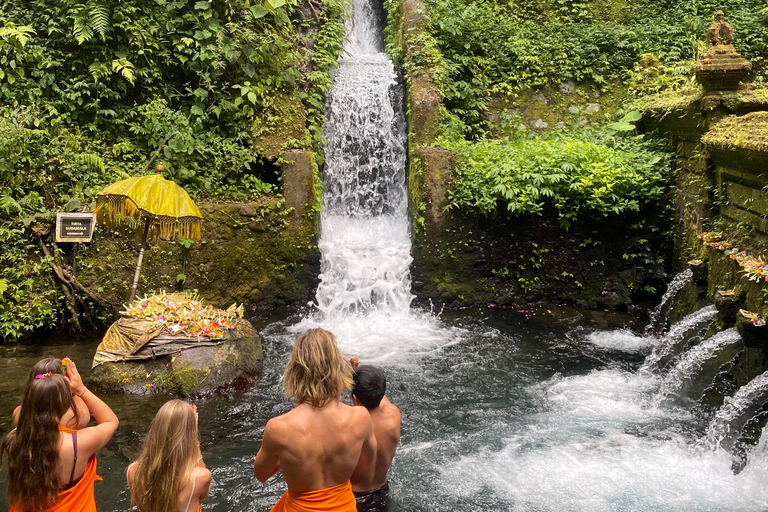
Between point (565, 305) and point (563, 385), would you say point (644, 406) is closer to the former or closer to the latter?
point (563, 385)

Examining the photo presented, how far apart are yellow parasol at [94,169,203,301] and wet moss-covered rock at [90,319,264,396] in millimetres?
1406

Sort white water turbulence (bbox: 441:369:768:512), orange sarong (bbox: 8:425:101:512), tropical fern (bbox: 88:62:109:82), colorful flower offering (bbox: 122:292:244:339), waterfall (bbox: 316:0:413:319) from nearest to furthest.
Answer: orange sarong (bbox: 8:425:101:512) → white water turbulence (bbox: 441:369:768:512) → colorful flower offering (bbox: 122:292:244:339) → tropical fern (bbox: 88:62:109:82) → waterfall (bbox: 316:0:413:319)

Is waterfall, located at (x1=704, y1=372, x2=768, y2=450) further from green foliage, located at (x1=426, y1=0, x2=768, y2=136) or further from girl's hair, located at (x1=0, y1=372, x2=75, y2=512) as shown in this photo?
green foliage, located at (x1=426, y1=0, x2=768, y2=136)

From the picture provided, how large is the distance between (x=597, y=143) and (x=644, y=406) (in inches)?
209

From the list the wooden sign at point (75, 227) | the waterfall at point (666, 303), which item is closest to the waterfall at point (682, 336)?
the waterfall at point (666, 303)

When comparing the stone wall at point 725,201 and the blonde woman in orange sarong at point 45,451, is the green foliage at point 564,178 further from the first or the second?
the blonde woman in orange sarong at point 45,451

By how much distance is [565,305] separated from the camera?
9938 mm

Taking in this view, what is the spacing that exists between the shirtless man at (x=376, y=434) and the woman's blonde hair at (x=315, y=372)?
0.66 metres

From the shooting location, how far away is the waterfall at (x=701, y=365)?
6.37 m

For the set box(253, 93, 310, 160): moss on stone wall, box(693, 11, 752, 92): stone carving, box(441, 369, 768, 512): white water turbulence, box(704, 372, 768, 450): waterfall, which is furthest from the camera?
box(253, 93, 310, 160): moss on stone wall

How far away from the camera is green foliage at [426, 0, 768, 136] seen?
11.7 m

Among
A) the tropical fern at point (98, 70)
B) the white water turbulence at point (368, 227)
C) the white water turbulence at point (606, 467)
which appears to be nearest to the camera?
the white water turbulence at point (606, 467)

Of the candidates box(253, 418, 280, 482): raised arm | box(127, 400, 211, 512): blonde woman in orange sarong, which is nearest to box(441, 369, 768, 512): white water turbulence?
box(253, 418, 280, 482): raised arm

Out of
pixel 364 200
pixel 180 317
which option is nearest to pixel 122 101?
pixel 364 200
